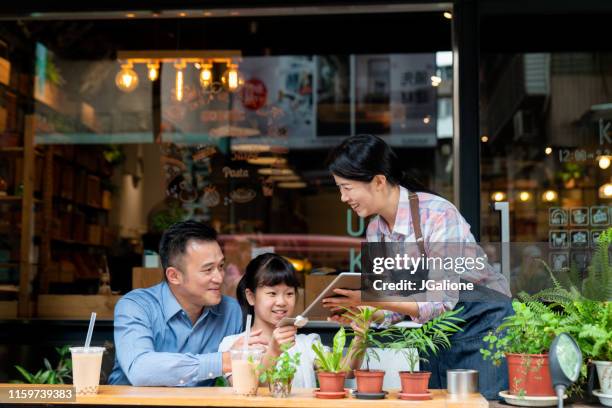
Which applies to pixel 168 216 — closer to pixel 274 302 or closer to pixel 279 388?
pixel 274 302

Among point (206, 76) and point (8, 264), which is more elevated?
point (206, 76)

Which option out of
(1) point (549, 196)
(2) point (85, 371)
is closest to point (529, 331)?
(2) point (85, 371)

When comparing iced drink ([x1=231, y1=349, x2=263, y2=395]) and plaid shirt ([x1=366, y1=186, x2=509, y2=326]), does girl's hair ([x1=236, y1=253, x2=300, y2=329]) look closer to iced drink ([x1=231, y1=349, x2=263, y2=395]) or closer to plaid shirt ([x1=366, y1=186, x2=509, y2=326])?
plaid shirt ([x1=366, y1=186, x2=509, y2=326])

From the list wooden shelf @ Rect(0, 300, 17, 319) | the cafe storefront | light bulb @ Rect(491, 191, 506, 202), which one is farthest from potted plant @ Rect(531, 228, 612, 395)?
light bulb @ Rect(491, 191, 506, 202)

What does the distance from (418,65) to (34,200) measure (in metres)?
4.11

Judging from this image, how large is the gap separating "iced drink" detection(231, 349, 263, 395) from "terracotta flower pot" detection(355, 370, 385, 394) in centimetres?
32

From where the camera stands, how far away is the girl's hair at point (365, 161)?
347 centimetres

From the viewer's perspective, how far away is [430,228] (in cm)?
338

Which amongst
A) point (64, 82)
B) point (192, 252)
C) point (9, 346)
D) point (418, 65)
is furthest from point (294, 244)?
point (192, 252)

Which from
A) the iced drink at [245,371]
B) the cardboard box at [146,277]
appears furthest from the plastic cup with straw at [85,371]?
the cardboard box at [146,277]

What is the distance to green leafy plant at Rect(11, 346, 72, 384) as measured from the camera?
4801 mm

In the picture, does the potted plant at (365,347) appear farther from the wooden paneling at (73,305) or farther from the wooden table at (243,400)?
the wooden paneling at (73,305)

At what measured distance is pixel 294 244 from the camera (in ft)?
32.4

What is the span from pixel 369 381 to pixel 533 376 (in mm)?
486
